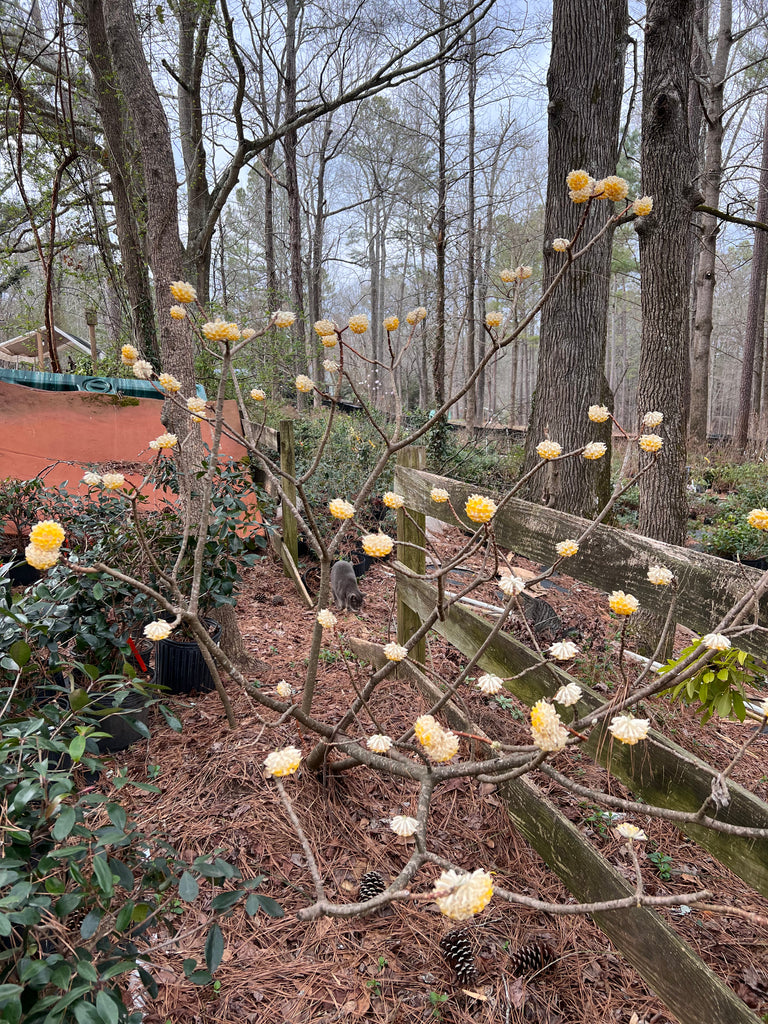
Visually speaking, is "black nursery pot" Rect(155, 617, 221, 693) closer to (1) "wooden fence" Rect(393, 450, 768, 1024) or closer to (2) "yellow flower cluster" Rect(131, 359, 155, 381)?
(1) "wooden fence" Rect(393, 450, 768, 1024)

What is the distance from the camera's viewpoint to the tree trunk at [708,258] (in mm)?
9672

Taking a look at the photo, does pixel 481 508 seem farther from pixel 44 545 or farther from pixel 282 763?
pixel 44 545

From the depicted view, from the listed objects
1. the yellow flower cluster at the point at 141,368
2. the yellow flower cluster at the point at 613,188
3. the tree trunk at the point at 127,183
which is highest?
the tree trunk at the point at 127,183

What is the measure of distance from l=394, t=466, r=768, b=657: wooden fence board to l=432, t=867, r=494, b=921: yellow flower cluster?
3.33ft

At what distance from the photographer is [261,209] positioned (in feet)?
77.2

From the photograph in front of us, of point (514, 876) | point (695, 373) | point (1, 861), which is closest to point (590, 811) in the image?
point (514, 876)

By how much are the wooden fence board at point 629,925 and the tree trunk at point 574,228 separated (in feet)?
9.35

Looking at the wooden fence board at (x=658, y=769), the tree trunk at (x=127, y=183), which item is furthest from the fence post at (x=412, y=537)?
the tree trunk at (x=127, y=183)

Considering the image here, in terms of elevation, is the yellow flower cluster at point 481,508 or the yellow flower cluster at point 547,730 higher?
the yellow flower cluster at point 481,508

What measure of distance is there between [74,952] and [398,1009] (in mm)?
964

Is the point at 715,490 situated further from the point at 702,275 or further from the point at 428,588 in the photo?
the point at 428,588

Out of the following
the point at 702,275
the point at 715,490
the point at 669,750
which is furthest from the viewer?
the point at 702,275

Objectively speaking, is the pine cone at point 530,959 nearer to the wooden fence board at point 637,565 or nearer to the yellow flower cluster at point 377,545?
the wooden fence board at point 637,565

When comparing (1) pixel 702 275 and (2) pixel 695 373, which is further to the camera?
(2) pixel 695 373
